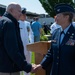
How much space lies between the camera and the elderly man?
4348 mm

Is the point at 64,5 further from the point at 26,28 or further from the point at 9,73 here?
the point at 26,28

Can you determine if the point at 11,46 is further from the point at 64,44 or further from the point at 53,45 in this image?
the point at 64,44

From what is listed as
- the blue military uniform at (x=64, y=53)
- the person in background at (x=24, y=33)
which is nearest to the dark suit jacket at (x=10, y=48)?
the blue military uniform at (x=64, y=53)

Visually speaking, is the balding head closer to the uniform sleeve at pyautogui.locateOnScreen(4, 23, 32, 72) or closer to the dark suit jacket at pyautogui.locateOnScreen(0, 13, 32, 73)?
the dark suit jacket at pyautogui.locateOnScreen(0, 13, 32, 73)

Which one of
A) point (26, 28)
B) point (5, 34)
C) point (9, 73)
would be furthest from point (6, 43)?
point (26, 28)

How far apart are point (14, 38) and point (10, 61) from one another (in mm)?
363

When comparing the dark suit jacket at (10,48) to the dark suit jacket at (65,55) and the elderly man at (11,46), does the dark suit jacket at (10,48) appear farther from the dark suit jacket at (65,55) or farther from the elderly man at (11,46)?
the dark suit jacket at (65,55)

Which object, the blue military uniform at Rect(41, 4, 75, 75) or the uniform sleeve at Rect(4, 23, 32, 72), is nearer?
the blue military uniform at Rect(41, 4, 75, 75)

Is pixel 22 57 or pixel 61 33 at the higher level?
pixel 61 33

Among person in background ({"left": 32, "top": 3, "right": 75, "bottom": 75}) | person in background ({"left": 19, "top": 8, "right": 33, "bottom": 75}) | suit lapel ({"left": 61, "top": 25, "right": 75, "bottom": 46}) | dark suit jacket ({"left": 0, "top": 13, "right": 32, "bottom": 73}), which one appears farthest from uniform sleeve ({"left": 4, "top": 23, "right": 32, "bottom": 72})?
person in background ({"left": 19, "top": 8, "right": 33, "bottom": 75})

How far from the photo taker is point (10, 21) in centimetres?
439

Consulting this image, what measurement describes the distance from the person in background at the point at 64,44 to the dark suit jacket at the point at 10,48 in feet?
1.70

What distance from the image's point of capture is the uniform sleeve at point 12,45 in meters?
4.33

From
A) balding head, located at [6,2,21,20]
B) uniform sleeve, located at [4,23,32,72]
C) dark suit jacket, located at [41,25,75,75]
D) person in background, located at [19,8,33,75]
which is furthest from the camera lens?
person in background, located at [19,8,33,75]
